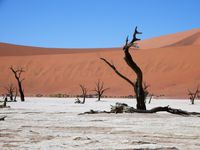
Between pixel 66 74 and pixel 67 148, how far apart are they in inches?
2869

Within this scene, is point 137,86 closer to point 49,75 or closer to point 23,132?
point 23,132

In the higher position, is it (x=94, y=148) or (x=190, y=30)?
(x=190, y=30)

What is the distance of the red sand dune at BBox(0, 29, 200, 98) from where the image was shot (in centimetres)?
6450

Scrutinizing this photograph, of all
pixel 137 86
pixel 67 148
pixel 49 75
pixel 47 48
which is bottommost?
pixel 67 148

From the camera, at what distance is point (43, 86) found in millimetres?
73875

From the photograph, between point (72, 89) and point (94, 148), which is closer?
point (94, 148)

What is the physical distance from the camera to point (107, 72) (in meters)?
76.4

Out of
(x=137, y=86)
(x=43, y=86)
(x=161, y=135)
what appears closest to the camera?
(x=161, y=135)

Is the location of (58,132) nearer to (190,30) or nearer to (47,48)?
(47,48)

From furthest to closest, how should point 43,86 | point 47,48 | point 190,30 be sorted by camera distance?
1. point 190,30
2. point 47,48
3. point 43,86

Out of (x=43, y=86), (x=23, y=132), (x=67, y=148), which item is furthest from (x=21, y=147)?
(x=43, y=86)

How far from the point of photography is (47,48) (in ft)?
379

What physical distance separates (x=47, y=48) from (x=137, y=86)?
9987cm

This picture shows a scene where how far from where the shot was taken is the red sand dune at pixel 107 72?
6450cm
